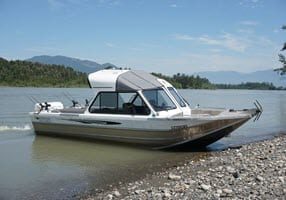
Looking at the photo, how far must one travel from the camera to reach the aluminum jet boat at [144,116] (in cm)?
1582

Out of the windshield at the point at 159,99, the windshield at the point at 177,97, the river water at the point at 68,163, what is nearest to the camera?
the river water at the point at 68,163

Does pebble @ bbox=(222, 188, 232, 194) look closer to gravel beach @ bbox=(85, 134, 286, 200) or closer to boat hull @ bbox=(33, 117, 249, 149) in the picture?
gravel beach @ bbox=(85, 134, 286, 200)

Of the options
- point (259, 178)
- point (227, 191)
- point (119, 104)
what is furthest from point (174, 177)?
point (119, 104)

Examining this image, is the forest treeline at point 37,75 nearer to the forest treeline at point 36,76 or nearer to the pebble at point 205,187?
the forest treeline at point 36,76

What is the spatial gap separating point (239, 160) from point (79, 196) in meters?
4.92

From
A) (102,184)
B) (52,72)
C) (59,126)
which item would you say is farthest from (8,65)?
(102,184)

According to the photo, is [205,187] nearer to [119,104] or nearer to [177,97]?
[119,104]

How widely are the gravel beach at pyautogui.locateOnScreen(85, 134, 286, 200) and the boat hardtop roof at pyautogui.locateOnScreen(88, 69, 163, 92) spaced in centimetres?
470

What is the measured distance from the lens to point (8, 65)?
138000 mm

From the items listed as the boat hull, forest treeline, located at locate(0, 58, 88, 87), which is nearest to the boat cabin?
the boat hull

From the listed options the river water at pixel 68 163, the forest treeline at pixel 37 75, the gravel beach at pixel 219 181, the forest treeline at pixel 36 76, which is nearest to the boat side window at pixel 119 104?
the river water at pixel 68 163

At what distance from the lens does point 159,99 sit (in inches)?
666

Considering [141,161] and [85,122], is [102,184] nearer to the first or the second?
[141,161]

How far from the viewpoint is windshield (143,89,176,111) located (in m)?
16.6
